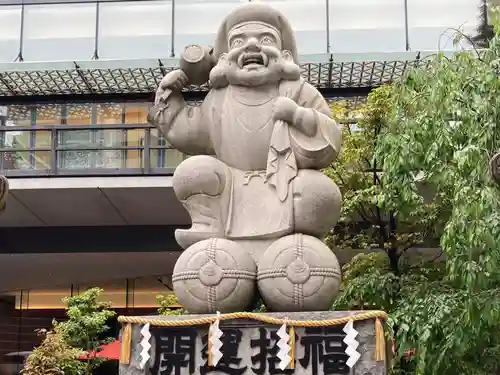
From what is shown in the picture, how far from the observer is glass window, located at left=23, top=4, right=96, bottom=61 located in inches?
516

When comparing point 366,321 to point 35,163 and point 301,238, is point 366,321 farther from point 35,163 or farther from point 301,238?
point 35,163

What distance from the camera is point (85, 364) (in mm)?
10164

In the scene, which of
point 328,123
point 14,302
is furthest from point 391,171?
point 14,302

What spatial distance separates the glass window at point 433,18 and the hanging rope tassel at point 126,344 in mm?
9327

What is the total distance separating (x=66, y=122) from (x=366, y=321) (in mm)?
10918

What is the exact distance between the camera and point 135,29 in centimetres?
1317

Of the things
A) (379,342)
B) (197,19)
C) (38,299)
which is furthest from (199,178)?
(38,299)

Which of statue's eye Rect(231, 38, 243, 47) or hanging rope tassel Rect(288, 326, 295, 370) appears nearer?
hanging rope tassel Rect(288, 326, 295, 370)

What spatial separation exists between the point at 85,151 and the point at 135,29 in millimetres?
2329

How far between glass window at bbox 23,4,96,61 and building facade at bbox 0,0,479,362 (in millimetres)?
21

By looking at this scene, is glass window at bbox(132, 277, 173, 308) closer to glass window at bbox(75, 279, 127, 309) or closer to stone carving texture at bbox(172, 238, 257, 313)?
glass window at bbox(75, 279, 127, 309)

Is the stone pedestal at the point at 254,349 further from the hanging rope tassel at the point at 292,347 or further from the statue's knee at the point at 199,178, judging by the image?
the statue's knee at the point at 199,178

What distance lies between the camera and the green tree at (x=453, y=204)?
5.27m

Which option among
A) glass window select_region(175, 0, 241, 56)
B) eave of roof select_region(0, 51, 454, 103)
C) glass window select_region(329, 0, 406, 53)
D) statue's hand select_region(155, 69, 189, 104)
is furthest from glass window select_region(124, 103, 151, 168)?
statue's hand select_region(155, 69, 189, 104)
